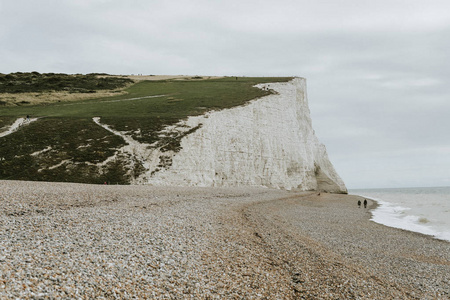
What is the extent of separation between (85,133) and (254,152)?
27652mm

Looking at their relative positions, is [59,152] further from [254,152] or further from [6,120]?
[254,152]

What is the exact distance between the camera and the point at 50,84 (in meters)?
85.8

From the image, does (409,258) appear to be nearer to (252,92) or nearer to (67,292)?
(67,292)

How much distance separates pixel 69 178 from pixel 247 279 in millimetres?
28625

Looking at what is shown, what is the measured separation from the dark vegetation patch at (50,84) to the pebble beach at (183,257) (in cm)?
7361

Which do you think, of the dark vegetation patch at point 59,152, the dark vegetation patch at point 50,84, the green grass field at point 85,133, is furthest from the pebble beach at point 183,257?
the dark vegetation patch at point 50,84

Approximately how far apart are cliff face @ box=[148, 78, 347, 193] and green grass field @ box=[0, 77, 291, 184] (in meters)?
3.17

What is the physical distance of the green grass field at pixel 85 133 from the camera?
111ft

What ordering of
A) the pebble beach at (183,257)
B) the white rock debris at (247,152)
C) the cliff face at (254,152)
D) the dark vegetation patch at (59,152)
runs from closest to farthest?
the pebble beach at (183,257)
the dark vegetation patch at (59,152)
the white rock debris at (247,152)
the cliff face at (254,152)

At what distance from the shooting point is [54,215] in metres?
14.5

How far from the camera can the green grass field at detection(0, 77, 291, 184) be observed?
111ft

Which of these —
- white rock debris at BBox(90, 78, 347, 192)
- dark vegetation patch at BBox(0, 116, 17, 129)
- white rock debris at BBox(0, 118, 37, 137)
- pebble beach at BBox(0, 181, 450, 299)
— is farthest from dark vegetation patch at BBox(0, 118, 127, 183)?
pebble beach at BBox(0, 181, 450, 299)

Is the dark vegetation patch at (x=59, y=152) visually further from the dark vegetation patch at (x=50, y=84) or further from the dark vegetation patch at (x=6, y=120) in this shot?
the dark vegetation patch at (x=50, y=84)

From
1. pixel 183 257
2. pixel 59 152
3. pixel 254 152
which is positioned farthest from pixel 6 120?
pixel 183 257
